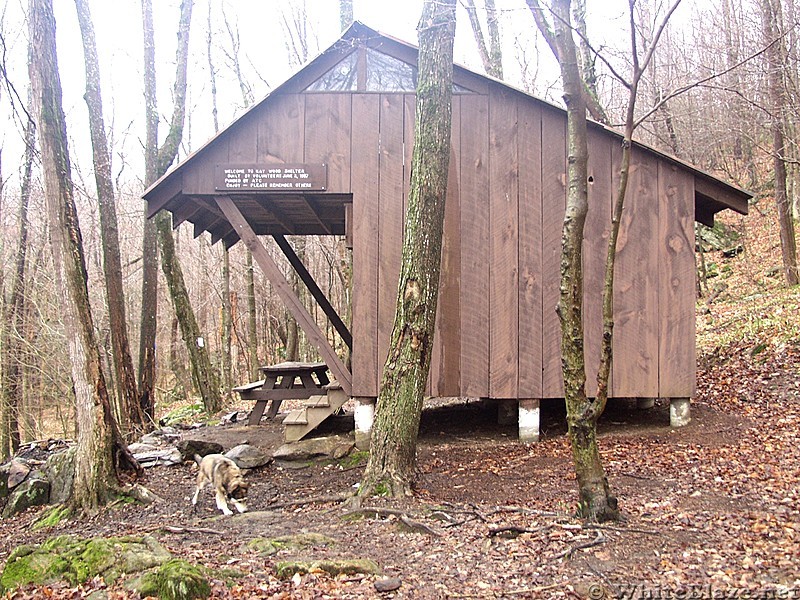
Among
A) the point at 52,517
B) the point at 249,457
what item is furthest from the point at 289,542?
the point at 249,457

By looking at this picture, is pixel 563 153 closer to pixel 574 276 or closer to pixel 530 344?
pixel 530 344

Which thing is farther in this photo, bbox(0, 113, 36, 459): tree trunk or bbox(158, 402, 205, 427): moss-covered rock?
bbox(0, 113, 36, 459): tree trunk

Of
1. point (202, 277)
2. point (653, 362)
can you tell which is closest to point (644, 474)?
point (653, 362)

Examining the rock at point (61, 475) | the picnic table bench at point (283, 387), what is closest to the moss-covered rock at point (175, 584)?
the rock at point (61, 475)

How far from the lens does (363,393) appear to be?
8203 millimetres

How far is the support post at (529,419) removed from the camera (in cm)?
817

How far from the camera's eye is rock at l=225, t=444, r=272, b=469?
818cm

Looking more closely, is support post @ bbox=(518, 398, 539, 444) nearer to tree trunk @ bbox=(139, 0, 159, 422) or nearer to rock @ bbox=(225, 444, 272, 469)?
rock @ bbox=(225, 444, 272, 469)

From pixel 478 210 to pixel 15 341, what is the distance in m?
12.8

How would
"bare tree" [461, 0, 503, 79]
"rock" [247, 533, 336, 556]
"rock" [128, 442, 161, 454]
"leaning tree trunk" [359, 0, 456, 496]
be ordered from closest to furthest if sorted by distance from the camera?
"rock" [247, 533, 336, 556] → "leaning tree trunk" [359, 0, 456, 496] → "rock" [128, 442, 161, 454] → "bare tree" [461, 0, 503, 79]

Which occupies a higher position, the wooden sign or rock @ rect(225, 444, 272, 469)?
the wooden sign

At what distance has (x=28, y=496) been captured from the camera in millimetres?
7375

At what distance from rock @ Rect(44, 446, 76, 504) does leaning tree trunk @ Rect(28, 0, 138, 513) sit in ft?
1.69

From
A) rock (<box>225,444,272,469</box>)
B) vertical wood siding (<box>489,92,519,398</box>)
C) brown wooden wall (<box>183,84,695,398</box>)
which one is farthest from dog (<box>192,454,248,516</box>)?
vertical wood siding (<box>489,92,519,398</box>)
